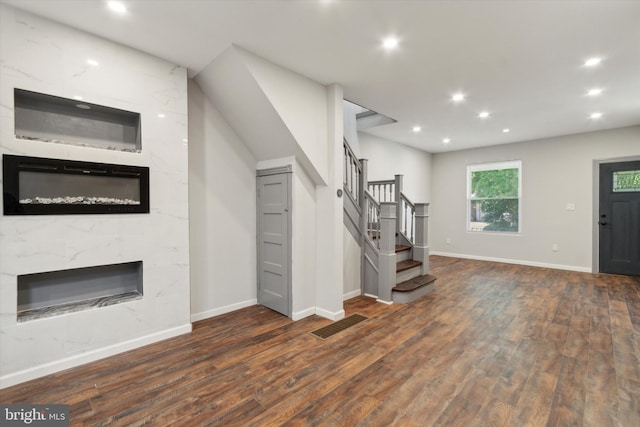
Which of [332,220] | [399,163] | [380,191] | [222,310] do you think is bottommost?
[222,310]

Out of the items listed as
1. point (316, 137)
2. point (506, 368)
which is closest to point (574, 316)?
point (506, 368)

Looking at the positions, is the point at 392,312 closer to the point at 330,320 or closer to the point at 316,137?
the point at 330,320

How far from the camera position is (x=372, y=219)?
4.86 metres

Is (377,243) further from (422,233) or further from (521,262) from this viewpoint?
(521,262)

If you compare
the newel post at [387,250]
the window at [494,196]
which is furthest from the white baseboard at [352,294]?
the window at [494,196]

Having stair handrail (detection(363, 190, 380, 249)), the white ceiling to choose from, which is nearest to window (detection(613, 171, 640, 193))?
the white ceiling

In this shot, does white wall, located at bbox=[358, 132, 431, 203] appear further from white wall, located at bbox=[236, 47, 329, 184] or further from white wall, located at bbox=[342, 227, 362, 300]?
white wall, located at bbox=[236, 47, 329, 184]

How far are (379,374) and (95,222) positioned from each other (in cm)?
277

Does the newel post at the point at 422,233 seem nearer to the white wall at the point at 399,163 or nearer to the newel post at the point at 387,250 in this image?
the newel post at the point at 387,250

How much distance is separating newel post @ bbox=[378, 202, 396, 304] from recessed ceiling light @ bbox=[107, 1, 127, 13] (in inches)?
132

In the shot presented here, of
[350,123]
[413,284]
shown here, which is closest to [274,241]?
→ [413,284]

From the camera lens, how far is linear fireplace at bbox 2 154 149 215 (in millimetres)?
2273

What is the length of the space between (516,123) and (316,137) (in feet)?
13.5

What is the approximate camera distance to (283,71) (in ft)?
10.4
